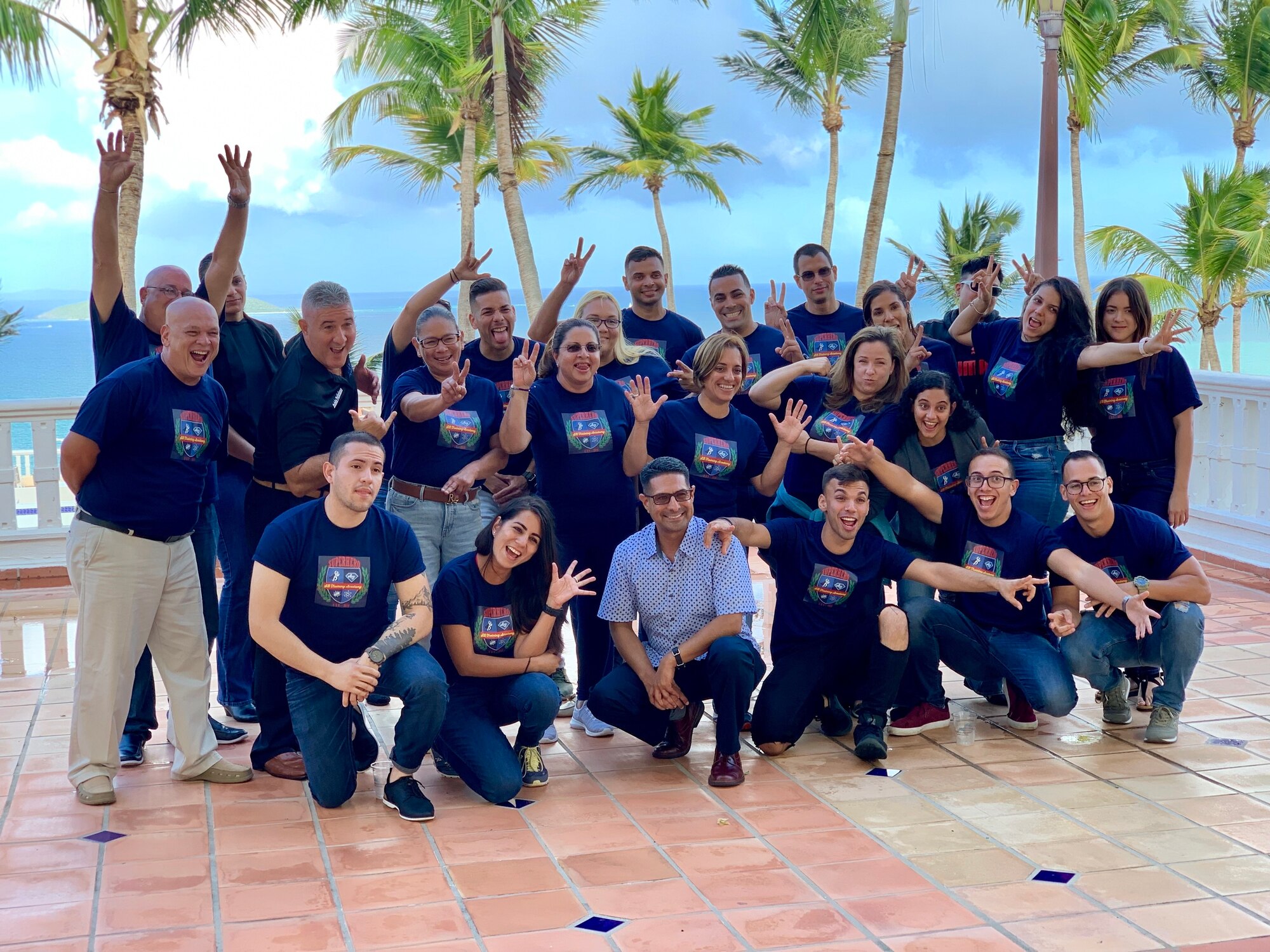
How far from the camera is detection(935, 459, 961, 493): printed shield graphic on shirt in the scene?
15.9 feet

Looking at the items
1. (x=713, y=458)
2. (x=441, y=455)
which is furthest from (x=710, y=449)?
(x=441, y=455)

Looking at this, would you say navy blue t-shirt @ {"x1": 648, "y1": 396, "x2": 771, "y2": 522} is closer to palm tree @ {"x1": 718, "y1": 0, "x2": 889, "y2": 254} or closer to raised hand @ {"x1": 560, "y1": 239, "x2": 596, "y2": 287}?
raised hand @ {"x1": 560, "y1": 239, "x2": 596, "y2": 287}

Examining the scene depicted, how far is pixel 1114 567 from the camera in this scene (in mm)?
4559

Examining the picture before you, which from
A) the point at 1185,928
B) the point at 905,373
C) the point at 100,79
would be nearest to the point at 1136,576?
the point at 905,373

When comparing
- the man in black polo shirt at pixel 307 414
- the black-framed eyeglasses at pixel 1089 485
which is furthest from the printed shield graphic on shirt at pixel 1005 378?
the man in black polo shirt at pixel 307 414

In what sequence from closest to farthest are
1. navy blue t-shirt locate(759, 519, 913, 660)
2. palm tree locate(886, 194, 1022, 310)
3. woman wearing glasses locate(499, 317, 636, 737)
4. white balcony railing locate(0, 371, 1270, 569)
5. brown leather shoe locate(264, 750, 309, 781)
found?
brown leather shoe locate(264, 750, 309, 781) < navy blue t-shirt locate(759, 519, 913, 660) < woman wearing glasses locate(499, 317, 636, 737) < white balcony railing locate(0, 371, 1270, 569) < palm tree locate(886, 194, 1022, 310)

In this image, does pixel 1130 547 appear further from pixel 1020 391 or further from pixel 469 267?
pixel 469 267

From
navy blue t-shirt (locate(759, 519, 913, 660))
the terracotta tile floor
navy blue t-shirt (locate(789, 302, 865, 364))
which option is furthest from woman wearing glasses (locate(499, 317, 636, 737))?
navy blue t-shirt (locate(789, 302, 865, 364))

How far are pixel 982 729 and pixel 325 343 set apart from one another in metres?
2.85

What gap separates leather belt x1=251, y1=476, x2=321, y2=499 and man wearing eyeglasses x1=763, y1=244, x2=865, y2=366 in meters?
2.12

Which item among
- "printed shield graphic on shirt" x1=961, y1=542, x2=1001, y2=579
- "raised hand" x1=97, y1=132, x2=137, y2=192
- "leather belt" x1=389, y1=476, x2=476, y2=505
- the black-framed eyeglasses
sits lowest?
"printed shield graphic on shirt" x1=961, y1=542, x2=1001, y2=579

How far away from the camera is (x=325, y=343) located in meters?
4.52

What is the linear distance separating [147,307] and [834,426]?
2575 mm

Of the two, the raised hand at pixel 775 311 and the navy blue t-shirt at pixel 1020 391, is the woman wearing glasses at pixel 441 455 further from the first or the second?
the navy blue t-shirt at pixel 1020 391
